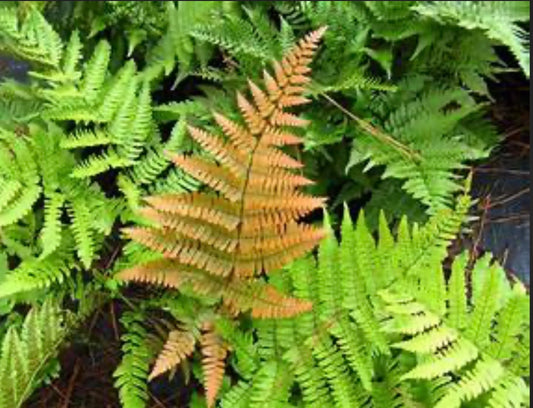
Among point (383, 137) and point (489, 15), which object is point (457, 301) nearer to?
point (383, 137)

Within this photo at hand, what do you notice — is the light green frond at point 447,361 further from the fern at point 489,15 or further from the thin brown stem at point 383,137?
the fern at point 489,15

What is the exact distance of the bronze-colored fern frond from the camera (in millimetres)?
2879

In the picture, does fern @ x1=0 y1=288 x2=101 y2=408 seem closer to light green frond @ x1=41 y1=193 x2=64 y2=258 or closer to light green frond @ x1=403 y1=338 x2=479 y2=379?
light green frond @ x1=41 y1=193 x2=64 y2=258

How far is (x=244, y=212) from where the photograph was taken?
293cm

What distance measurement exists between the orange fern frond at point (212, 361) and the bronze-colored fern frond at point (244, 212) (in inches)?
5.3

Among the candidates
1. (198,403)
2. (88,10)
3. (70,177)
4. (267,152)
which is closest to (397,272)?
(267,152)

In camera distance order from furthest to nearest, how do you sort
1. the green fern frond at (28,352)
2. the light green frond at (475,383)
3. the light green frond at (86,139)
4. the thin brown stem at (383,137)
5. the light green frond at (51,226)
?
the thin brown stem at (383,137), the light green frond at (86,139), the light green frond at (51,226), the green fern frond at (28,352), the light green frond at (475,383)

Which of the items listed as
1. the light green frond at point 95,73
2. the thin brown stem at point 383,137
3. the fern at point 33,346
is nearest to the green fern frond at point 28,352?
the fern at point 33,346

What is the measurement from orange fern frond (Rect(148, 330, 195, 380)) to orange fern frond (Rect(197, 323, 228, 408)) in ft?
0.17

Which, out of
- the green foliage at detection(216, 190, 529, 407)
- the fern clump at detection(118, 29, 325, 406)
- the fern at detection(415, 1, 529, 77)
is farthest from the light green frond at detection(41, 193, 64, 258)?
the fern at detection(415, 1, 529, 77)

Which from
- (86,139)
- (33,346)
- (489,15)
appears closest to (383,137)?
(489,15)

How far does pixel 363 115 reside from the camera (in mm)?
3645

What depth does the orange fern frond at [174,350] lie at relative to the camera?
9.54 ft

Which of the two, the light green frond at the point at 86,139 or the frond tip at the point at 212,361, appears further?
the light green frond at the point at 86,139
